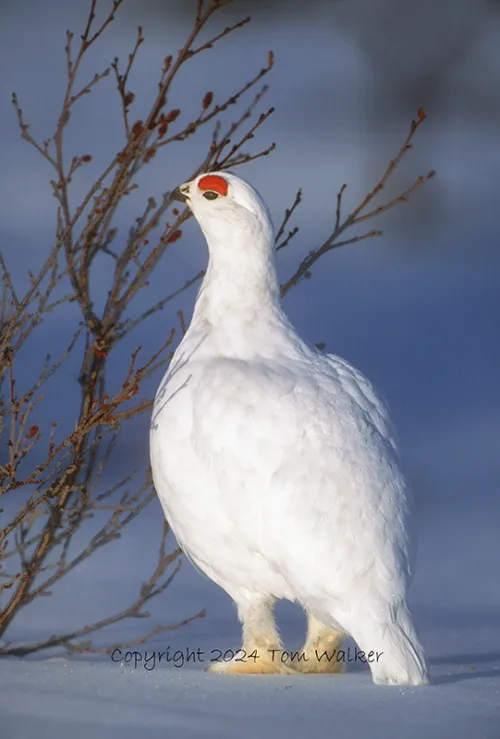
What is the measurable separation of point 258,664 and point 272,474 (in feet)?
2.31

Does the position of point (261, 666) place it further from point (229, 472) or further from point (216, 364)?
point (216, 364)

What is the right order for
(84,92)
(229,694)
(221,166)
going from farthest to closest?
(221,166)
(84,92)
(229,694)

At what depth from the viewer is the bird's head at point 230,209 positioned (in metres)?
5.66

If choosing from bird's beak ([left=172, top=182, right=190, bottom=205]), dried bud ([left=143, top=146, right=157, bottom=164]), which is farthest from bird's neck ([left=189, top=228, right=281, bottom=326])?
dried bud ([left=143, top=146, right=157, bottom=164])

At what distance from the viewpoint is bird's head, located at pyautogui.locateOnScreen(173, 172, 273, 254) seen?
5.66m

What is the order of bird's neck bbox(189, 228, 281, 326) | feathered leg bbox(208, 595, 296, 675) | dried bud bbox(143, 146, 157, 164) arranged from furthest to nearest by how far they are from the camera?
1. bird's neck bbox(189, 228, 281, 326)
2. feathered leg bbox(208, 595, 296, 675)
3. dried bud bbox(143, 146, 157, 164)

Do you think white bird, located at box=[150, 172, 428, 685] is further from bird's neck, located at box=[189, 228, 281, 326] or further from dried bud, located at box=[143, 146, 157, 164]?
dried bud, located at box=[143, 146, 157, 164]

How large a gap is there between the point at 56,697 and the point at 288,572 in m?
0.88

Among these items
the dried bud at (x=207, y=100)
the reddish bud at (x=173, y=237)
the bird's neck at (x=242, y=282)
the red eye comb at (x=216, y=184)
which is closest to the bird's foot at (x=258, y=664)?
the bird's neck at (x=242, y=282)

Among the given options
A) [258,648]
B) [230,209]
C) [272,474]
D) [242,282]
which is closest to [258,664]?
[258,648]

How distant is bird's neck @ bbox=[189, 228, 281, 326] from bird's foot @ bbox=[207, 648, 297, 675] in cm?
120

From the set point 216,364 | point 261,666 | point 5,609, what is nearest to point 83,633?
point 5,609

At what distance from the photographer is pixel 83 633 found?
5.94m

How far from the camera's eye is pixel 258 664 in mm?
5410
